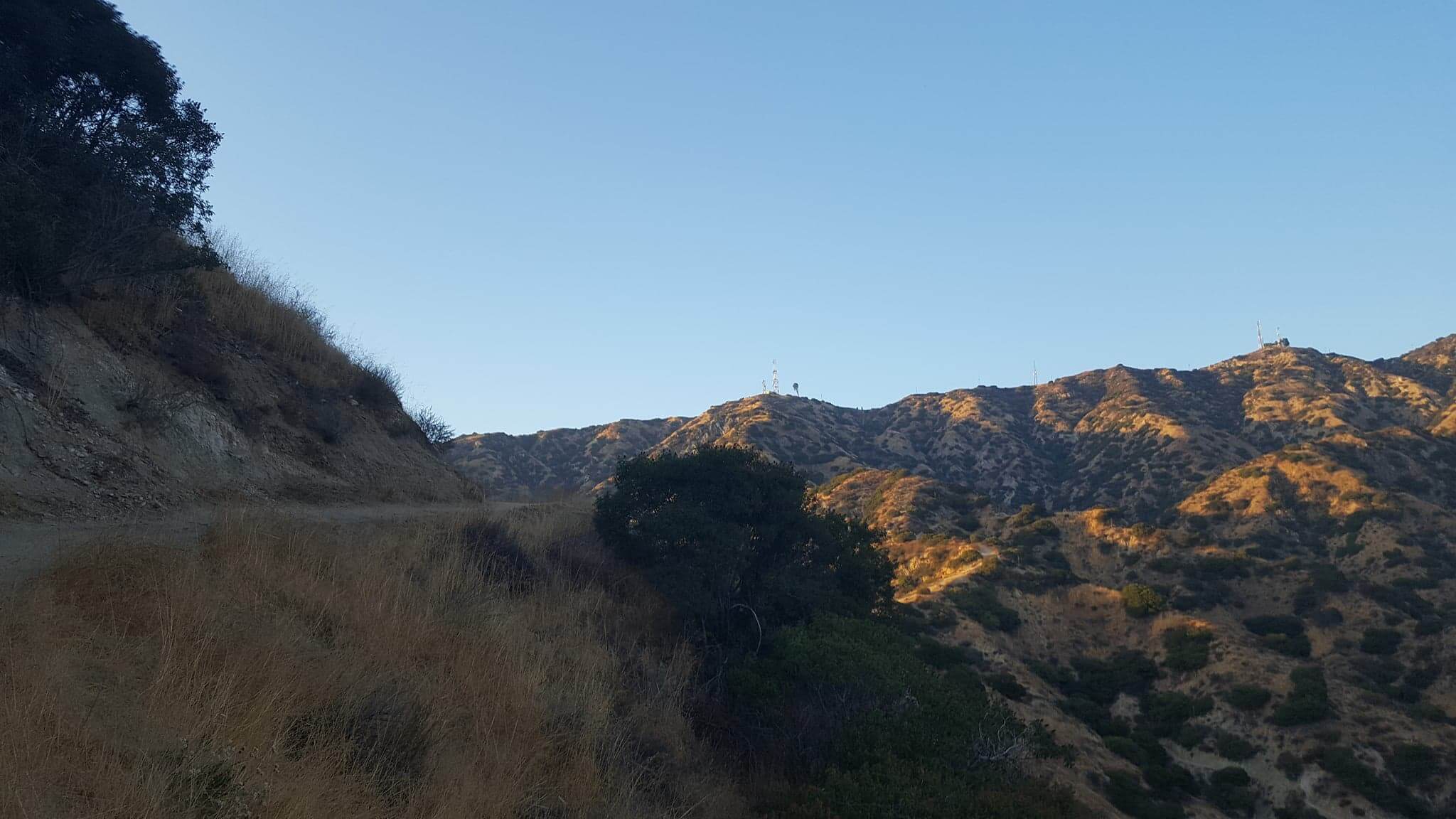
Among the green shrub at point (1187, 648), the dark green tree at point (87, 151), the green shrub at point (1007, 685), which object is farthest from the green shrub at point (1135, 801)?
the dark green tree at point (87, 151)

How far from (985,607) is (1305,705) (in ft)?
44.1

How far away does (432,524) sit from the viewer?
13.3m

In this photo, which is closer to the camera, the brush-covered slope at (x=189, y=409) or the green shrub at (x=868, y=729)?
the green shrub at (x=868, y=729)

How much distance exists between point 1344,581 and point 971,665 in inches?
917

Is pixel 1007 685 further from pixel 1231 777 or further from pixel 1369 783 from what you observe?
pixel 1369 783

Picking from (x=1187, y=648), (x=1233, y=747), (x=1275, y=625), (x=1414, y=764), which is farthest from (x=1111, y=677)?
(x=1414, y=764)

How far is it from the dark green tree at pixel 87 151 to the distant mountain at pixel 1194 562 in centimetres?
1431

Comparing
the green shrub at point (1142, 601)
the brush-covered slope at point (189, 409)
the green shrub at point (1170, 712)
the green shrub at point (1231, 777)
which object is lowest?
the green shrub at point (1231, 777)

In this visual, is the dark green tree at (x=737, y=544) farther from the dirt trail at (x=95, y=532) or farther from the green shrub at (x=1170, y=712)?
the green shrub at (x=1170, y=712)

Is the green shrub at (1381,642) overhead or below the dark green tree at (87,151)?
below

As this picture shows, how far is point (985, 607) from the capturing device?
41.4m

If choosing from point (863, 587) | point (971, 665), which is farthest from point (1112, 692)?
point (863, 587)

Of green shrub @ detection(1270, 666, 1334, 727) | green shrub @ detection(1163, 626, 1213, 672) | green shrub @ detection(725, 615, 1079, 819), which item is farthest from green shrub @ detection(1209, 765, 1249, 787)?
green shrub @ detection(725, 615, 1079, 819)

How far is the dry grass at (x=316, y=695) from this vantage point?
4.60 metres
